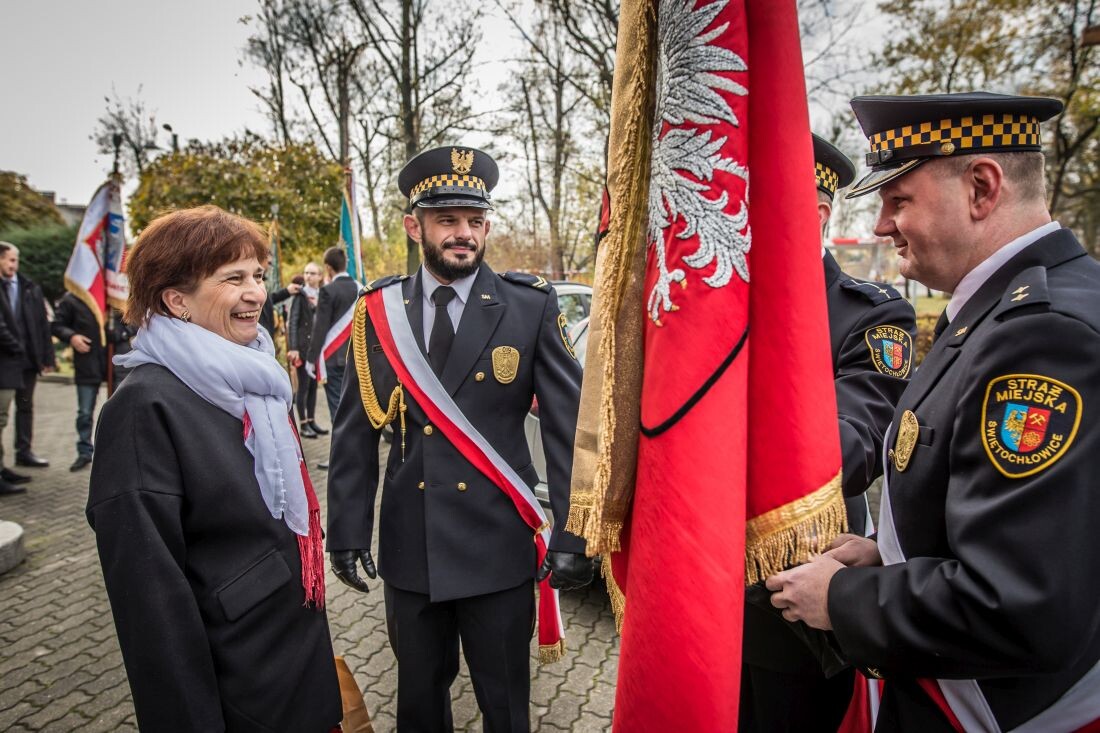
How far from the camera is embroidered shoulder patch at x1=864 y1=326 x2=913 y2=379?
1734 mm

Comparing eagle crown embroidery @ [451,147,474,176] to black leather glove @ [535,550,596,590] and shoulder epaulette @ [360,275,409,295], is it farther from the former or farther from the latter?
black leather glove @ [535,550,596,590]

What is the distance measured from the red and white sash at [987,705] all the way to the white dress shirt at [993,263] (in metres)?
0.54

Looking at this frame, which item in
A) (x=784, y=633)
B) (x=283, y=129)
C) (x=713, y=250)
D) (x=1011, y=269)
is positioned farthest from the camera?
(x=283, y=129)

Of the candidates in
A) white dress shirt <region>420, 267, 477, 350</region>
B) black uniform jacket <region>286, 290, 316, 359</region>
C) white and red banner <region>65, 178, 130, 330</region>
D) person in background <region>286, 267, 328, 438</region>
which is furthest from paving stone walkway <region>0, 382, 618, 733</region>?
black uniform jacket <region>286, 290, 316, 359</region>

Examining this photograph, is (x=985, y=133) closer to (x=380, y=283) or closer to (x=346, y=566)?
(x=380, y=283)

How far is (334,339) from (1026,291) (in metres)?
6.86

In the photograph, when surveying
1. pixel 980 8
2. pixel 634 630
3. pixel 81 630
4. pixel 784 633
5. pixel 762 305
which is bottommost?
pixel 81 630

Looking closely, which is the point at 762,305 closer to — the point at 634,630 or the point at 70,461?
the point at 634,630

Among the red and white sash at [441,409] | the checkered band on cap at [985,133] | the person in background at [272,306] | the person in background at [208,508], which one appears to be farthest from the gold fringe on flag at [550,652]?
the person in background at [272,306]

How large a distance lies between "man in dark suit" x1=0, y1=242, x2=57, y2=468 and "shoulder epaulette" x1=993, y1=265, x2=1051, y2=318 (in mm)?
7968

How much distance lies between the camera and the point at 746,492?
1.17 metres

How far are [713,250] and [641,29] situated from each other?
1.47 feet

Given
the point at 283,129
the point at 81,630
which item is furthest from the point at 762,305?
the point at 283,129

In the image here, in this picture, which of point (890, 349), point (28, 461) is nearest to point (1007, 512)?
point (890, 349)
